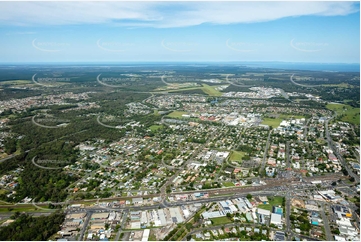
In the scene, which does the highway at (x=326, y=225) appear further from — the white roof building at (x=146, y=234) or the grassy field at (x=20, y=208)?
the grassy field at (x=20, y=208)

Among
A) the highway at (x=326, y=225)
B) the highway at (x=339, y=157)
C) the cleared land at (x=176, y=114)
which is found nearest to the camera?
the highway at (x=326, y=225)

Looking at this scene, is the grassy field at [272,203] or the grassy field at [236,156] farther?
the grassy field at [236,156]

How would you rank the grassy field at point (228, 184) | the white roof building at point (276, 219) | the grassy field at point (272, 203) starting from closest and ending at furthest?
the white roof building at point (276, 219) < the grassy field at point (272, 203) < the grassy field at point (228, 184)

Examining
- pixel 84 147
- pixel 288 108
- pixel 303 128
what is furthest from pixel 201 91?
pixel 84 147

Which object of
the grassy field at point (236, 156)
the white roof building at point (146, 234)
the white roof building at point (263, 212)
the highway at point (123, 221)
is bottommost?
the highway at point (123, 221)

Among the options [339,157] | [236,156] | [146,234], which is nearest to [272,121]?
[339,157]

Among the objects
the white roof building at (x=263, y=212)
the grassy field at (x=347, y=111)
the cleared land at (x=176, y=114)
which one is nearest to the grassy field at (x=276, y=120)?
the grassy field at (x=347, y=111)

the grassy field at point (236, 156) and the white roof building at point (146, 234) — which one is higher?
the grassy field at point (236, 156)

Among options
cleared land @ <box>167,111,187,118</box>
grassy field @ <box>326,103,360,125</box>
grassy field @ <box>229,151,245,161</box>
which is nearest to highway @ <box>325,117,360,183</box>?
grassy field @ <box>326,103,360,125</box>
